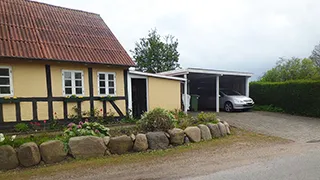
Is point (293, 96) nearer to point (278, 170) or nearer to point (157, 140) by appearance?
point (278, 170)

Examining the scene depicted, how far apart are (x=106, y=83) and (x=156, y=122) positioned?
13.6 feet

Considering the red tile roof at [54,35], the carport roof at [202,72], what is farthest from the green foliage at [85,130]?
the carport roof at [202,72]

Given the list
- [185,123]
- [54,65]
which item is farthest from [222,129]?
[54,65]

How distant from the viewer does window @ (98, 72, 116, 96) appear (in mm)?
10109

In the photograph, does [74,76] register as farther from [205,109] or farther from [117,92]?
[205,109]

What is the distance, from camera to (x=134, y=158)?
5762mm

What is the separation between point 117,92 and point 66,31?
12.8 feet

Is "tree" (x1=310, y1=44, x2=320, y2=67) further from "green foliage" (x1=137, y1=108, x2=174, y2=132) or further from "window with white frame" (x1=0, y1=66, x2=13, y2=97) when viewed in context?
"window with white frame" (x1=0, y1=66, x2=13, y2=97)

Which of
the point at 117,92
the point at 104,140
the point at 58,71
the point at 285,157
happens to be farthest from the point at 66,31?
the point at 285,157

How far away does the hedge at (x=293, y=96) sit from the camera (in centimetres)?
1194

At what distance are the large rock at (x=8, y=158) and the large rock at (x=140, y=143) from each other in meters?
3.00

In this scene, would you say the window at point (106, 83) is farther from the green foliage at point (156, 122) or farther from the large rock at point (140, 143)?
the large rock at point (140, 143)

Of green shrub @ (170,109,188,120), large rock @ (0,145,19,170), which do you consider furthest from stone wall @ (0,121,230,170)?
green shrub @ (170,109,188,120)

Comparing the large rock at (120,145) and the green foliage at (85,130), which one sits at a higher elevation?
the green foliage at (85,130)
